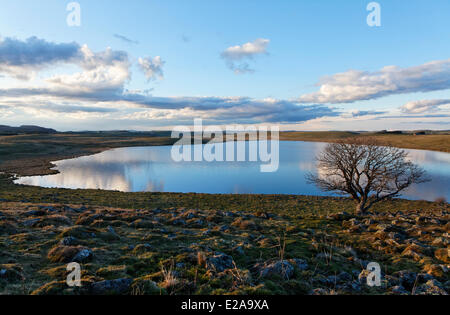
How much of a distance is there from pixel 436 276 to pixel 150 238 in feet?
37.3

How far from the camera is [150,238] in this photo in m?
10.9

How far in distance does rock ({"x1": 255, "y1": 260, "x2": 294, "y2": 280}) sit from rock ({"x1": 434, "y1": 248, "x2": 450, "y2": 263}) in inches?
281

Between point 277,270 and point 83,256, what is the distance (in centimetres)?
677

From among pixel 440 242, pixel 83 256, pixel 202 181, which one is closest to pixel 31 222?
pixel 83 256

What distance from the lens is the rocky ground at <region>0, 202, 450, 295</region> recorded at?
6473mm

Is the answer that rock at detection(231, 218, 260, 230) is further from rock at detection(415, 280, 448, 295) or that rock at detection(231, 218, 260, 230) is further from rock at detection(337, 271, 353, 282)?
rock at detection(415, 280, 448, 295)

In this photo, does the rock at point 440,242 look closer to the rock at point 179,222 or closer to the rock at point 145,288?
the rock at point 145,288

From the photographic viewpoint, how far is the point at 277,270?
760 cm

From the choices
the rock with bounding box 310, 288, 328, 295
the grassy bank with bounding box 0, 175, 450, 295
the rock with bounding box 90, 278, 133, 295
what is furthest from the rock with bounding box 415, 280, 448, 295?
the rock with bounding box 90, 278, 133, 295

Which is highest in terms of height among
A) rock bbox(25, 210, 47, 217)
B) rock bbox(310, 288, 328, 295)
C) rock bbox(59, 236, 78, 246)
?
rock bbox(59, 236, 78, 246)

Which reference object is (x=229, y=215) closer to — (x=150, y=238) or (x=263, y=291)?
(x=150, y=238)

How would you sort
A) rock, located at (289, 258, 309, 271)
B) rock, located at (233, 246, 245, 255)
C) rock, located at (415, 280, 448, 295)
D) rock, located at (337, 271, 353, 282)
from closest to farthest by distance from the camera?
rock, located at (415, 280, 448, 295)
rock, located at (337, 271, 353, 282)
rock, located at (289, 258, 309, 271)
rock, located at (233, 246, 245, 255)

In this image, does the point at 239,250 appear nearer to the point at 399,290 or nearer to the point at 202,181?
the point at 399,290
